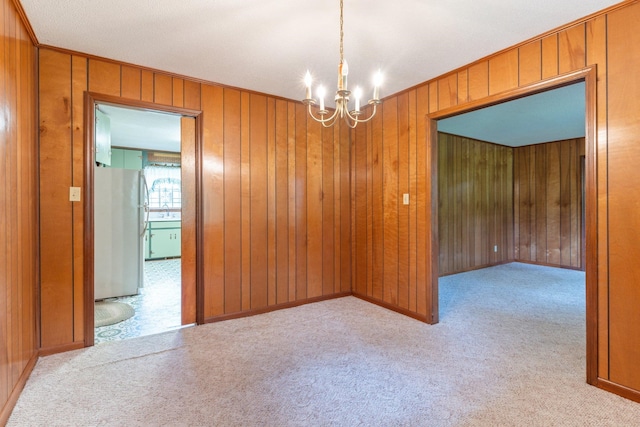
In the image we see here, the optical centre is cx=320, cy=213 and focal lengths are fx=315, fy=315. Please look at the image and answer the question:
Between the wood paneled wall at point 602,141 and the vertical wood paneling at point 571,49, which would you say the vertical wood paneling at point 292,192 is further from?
the vertical wood paneling at point 571,49

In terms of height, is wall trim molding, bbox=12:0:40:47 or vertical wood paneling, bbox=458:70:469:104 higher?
wall trim molding, bbox=12:0:40:47

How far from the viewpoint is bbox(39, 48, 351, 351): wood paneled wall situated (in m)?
2.58

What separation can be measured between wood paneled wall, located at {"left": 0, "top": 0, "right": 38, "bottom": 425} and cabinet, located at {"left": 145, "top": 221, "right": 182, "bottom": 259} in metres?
4.18

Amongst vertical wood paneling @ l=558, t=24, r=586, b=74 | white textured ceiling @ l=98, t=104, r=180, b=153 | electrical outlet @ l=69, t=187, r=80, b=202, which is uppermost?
white textured ceiling @ l=98, t=104, r=180, b=153

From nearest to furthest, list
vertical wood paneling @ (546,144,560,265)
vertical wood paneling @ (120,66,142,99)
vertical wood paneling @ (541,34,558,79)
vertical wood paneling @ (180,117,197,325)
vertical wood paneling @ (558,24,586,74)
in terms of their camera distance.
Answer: vertical wood paneling @ (558,24,586,74) < vertical wood paneling @ (541,34,558,79) < vertical wood paneling @ (120,66,142,99) < vertical wood paneling @ (180,117,197,325) < vertical wood paneling @ (546,144,560,265)

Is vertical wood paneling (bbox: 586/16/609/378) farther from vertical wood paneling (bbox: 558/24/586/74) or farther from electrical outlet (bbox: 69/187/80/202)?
electrical outlet (bbox: 69/187/80/202)

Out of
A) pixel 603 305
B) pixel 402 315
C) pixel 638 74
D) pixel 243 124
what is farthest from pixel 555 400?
pixel 243 124

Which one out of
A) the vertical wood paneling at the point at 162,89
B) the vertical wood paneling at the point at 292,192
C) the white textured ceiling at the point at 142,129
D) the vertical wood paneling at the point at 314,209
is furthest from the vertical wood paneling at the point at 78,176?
the vertical wood paneling at the point at 314,209

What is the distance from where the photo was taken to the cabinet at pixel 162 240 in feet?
21.2

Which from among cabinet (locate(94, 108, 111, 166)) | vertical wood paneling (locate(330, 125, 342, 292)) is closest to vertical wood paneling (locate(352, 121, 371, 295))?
vertical wood paneling (locate(330, 125, 342, 292))

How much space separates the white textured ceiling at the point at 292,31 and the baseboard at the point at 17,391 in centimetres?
240

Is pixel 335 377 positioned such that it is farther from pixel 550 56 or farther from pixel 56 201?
pixel 550 56

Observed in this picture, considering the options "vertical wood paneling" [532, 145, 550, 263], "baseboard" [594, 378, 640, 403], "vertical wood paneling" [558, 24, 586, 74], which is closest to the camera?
"baseboard" [594, 378, 640, 403]

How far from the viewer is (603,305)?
2.07m
